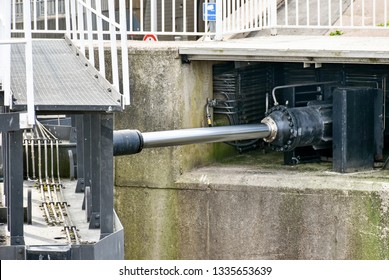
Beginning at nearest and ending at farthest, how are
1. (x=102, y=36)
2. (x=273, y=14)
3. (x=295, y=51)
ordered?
(x=102, y=36)
(x=295, y=51)
(x=273, y=14)

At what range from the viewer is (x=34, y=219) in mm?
10039

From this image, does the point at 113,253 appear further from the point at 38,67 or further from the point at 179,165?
the point at 179,165

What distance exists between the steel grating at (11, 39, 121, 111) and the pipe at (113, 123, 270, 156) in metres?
0.70

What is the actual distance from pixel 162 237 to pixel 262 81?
7.68ft

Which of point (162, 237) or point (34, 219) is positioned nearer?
point (34, 219)

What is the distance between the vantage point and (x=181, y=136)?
11594mm

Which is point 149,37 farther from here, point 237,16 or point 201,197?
point 201,197

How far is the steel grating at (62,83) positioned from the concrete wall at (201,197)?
1.39m

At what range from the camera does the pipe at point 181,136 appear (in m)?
10.6

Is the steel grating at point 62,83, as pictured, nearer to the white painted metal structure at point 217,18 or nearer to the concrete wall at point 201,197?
the white painted metal structure at point 217,18

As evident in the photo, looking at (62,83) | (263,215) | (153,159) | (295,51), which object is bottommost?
(263,215)

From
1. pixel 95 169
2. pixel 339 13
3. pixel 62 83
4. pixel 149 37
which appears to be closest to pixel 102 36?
pixel 62 83

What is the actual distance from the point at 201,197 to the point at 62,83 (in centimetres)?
313
